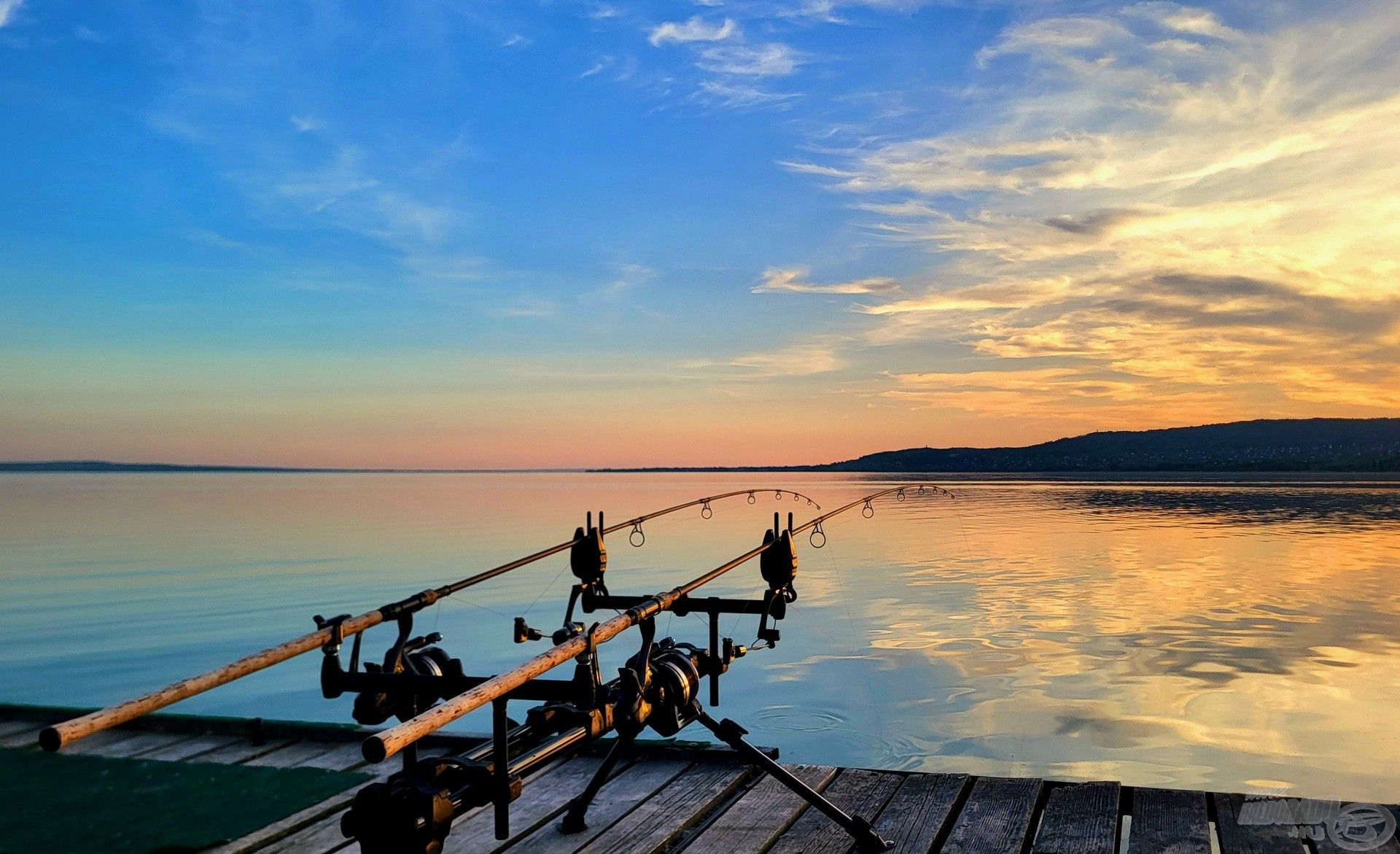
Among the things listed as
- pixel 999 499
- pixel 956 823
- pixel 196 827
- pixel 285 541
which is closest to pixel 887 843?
pixel 956 823

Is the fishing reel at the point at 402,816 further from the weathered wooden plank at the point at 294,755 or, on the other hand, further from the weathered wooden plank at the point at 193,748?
the weathered wooden plank at the point at 193,748

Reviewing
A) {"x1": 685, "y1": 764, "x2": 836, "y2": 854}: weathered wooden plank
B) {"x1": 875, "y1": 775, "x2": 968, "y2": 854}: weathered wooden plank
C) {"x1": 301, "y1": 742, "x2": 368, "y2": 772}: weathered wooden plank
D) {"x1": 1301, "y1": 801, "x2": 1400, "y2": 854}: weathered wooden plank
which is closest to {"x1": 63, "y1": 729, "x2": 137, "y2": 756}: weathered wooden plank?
{"x1": 301, "y1": 742, "x2": 368, "y2": 772}: weathered wooden plank

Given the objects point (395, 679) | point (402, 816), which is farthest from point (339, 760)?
point (402, 816)

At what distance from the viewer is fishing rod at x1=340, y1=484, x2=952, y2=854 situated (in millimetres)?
3305

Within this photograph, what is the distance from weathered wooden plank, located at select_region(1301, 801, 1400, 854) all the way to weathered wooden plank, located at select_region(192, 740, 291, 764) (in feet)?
20.6

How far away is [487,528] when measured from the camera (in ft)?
136

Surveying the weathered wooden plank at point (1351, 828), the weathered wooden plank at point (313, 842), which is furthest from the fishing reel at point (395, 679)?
the weathered wooden plank at point (1351, 828)

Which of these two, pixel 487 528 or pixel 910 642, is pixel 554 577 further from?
pixel 487 528

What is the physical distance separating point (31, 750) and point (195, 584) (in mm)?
18307

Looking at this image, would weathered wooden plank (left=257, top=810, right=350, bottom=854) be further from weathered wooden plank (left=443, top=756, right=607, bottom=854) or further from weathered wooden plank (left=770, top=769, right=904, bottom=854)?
weathered wooden plank (left=770, top=769, right=904, bottom=854)

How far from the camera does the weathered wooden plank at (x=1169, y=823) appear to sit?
5.25 m

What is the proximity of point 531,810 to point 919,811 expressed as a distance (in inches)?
84.5

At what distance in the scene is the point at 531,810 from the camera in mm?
5809

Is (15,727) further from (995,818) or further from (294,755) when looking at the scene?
(995,818)
